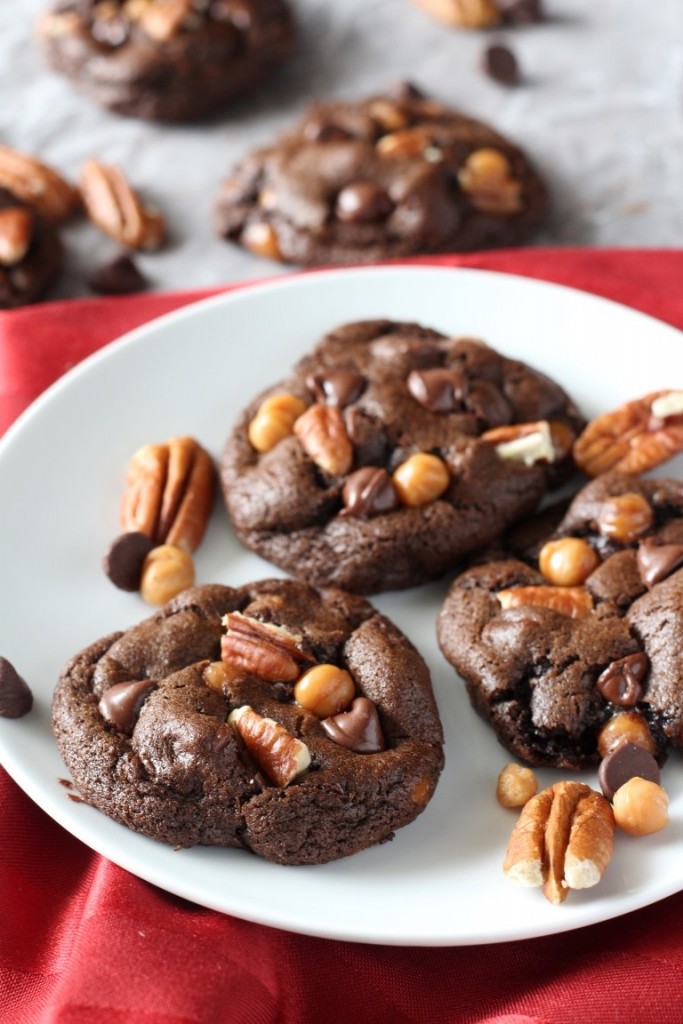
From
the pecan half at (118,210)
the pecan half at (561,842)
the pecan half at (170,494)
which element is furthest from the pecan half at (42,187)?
the pecan half at (561,842)

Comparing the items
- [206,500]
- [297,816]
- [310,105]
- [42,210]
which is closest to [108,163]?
[42,210]

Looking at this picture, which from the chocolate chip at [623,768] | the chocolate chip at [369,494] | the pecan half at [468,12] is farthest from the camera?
the pecan half at [468,12]

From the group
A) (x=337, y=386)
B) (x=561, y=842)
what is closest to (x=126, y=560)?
(x=337, y=386)

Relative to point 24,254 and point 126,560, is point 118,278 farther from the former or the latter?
point 126,560

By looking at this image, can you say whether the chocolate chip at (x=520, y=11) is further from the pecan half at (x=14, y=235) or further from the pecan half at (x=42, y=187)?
the pecan half at (x=14, y=235)

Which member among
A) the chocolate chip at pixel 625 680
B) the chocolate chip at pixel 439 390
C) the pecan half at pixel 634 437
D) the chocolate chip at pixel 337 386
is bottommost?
the chocolate chip at pixel 625 680

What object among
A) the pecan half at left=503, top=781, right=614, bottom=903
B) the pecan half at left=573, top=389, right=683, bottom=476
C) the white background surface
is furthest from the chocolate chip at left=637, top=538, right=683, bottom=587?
the white background surface
